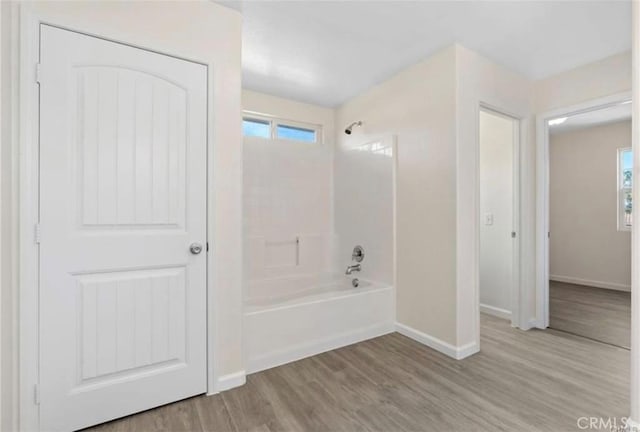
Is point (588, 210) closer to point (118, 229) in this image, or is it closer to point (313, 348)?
point (313, 348)

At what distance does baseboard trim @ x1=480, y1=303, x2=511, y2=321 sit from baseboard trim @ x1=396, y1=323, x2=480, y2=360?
102cm

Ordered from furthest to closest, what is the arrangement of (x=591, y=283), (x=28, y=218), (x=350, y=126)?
(x=591, y=283), (x=350, y=126), (x=28, y=218)

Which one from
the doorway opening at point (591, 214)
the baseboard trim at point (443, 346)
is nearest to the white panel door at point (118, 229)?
the baseboard trim at point (443, 346)

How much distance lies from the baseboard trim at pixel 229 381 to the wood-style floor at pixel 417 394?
4 cm

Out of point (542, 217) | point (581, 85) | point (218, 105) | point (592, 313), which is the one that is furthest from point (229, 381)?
point (592, 313)

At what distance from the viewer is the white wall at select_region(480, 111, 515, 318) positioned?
3311mm

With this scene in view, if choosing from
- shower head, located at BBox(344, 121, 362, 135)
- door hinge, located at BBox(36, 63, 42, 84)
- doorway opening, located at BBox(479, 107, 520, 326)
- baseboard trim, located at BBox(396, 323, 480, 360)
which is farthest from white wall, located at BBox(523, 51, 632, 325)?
door hinge, located at BBox(36, 63, 42, 84)

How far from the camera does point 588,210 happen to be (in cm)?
492

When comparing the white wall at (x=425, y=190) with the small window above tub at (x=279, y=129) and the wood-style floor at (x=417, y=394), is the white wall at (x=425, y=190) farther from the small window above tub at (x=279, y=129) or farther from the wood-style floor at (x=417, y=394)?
the small window above tub at (x=279, y=129)

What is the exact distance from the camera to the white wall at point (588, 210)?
181 inches

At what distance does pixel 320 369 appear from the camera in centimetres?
223

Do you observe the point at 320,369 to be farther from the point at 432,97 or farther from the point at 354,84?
the point at 354,84

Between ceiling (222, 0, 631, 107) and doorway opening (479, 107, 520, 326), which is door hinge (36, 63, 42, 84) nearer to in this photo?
ceiling (222, 0, 631, 107)

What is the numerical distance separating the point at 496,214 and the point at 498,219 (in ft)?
Result: 0.19
